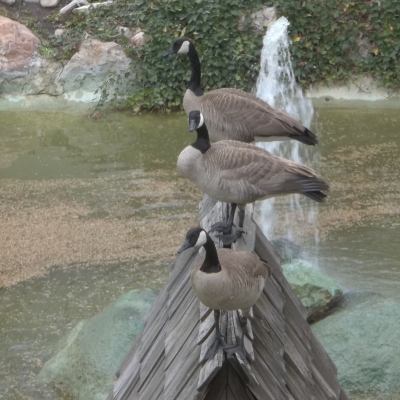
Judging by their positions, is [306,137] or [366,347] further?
[306,137]

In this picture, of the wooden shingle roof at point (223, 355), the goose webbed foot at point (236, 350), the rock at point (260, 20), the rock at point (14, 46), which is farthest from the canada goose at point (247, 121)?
the rock at point (14, 46)

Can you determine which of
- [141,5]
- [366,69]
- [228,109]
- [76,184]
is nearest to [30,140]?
[76,184]

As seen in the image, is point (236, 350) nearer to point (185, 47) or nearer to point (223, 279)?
point (223, 279)

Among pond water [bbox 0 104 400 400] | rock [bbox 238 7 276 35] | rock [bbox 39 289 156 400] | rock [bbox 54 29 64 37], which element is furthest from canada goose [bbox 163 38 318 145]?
rock [bbox 54 29 64 37]

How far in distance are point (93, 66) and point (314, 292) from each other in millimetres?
7136

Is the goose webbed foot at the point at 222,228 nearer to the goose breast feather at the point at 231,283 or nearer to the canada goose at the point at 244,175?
the canada goose at the point at 244,175

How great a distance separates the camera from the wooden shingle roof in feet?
7.68

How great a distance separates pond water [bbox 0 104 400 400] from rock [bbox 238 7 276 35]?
1765 millimetres

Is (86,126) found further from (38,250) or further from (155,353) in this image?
(155,353)

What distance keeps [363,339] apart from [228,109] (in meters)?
1.78

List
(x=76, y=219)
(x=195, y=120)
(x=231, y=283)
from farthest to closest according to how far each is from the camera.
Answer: (x=76, y=219)
(x=195, y=120)
(x=231, y=283)

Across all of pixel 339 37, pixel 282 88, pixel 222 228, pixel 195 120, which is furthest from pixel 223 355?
pixel 339 37

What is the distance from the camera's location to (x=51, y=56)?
12.1 metres

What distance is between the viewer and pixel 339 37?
38.9 feet
